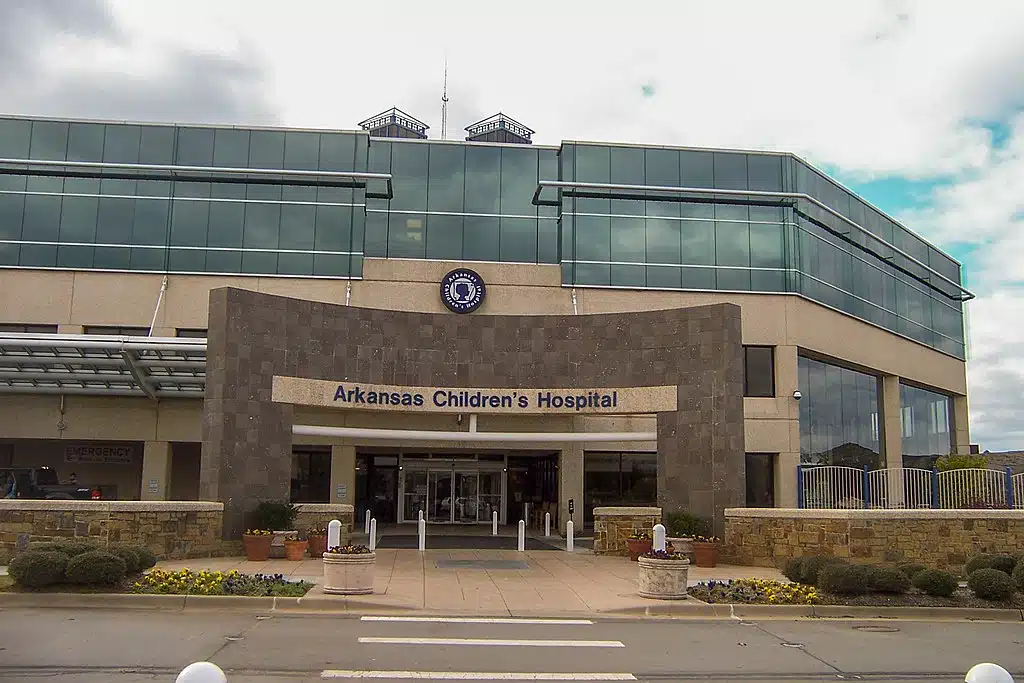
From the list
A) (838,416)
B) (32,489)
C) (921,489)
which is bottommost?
(32,489)

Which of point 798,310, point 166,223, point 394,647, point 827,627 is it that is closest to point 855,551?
point 827,627

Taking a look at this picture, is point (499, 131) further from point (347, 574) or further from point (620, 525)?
point (347, 574)

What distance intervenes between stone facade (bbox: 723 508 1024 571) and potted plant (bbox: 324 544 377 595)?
10.6 meters

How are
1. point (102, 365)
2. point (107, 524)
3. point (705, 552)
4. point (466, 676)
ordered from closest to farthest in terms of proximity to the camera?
point (466, 676)
point (107, 524)
point (705, 552)
point (102, 365)

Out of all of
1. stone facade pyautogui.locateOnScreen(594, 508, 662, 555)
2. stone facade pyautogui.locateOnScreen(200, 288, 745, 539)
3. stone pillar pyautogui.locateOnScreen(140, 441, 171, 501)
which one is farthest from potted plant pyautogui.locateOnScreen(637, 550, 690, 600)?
stone pillar pyautogui.locateOnScreen(140, 441, 171, 501)

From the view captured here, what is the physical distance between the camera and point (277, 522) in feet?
76.2

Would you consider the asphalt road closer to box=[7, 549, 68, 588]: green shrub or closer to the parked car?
box=[7, 549, 68, 588]: green shrub

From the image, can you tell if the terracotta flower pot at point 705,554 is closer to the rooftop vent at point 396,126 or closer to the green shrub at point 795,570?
the green shrub at point 795,570

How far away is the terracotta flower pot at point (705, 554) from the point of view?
75.0 feet

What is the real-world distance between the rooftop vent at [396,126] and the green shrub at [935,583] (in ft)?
105

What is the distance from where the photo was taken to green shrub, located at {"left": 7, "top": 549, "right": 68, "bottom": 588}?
1569 centimetres

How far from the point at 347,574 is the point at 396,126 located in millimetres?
31065

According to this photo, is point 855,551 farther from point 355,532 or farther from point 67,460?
point 67,460

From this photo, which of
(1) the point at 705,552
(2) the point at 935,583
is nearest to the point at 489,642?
(2) the point at 935,583
